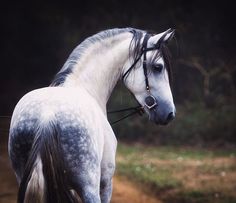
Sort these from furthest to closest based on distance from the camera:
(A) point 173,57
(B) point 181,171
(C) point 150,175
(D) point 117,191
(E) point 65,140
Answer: (A) point 173,57 → (B) point 181,171 → (C) point 150,175 → (D) point 117,191 → (E) point 65,140

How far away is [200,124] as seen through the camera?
1105 centimetres

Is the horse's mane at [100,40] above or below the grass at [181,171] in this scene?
above

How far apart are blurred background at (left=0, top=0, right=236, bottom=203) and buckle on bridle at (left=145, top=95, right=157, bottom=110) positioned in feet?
19.0

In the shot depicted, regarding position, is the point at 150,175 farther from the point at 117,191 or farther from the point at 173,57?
the point at 173,57

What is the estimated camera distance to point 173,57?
36.0 feet

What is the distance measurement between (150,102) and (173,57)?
24.8ft

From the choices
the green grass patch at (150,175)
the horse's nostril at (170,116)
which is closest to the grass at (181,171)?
the green grass patch at (150,175)

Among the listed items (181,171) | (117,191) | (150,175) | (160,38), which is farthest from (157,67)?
(181,171)

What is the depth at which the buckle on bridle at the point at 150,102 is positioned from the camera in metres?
3.49

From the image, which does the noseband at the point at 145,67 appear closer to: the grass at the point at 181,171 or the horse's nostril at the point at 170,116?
the horse's nostril at the point at 170,116

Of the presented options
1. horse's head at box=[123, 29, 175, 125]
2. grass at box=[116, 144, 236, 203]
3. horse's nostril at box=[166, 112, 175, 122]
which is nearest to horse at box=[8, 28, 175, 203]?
horse's head at box=[123, 29, 175, 125]

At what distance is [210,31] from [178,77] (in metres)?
1.43

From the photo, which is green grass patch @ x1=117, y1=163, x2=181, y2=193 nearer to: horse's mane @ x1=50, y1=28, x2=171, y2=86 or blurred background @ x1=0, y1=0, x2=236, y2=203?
blurred background @ x1=0, y1=0, x2=236, y2=203

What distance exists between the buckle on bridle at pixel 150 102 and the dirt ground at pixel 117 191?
3.24 m
